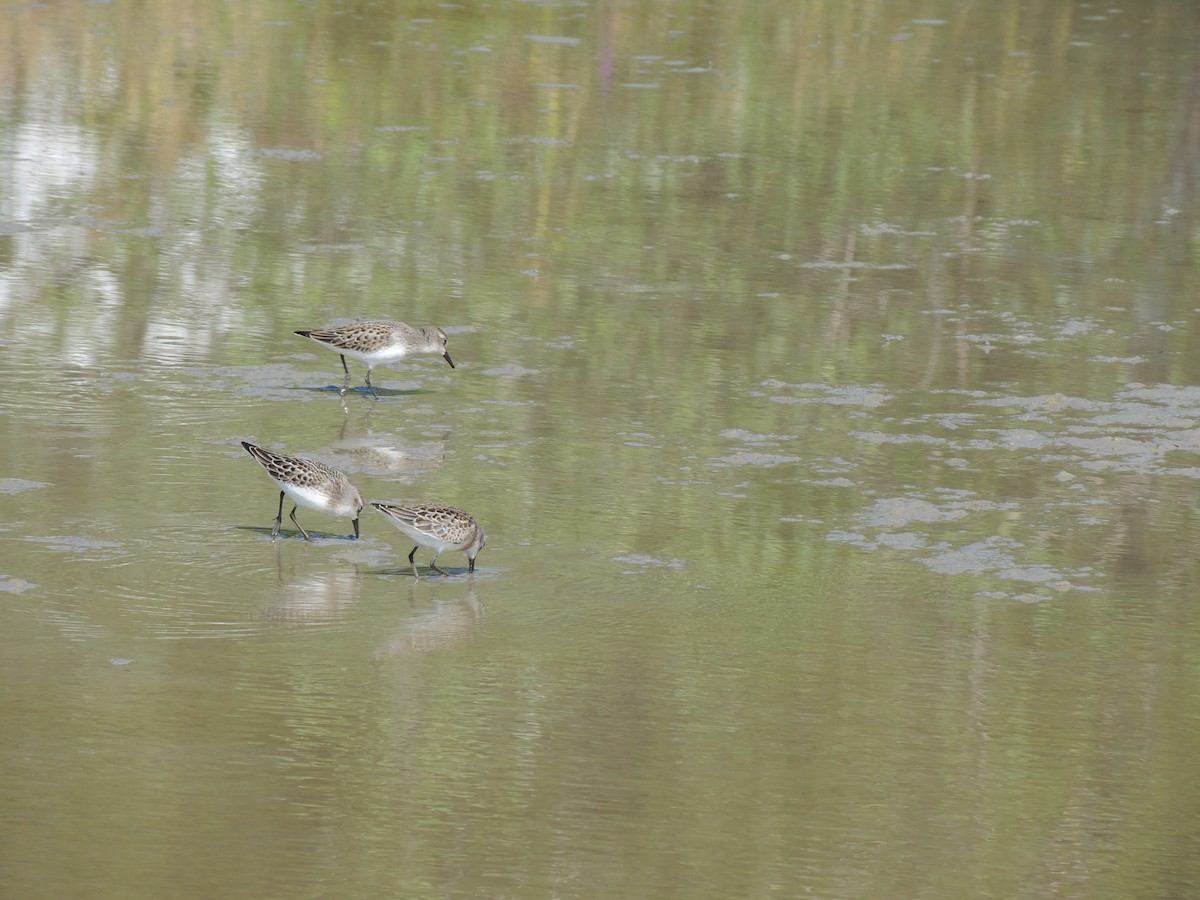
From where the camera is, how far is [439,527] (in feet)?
33.2

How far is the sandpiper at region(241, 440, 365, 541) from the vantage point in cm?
1074

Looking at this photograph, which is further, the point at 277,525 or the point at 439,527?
the point at 277,525

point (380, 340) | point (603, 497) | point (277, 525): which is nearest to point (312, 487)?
point (277, 525)

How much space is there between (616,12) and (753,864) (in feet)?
84.5

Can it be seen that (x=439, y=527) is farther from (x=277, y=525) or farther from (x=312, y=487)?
(x=277, y=525)

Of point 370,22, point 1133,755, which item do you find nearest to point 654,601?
point 1133,755

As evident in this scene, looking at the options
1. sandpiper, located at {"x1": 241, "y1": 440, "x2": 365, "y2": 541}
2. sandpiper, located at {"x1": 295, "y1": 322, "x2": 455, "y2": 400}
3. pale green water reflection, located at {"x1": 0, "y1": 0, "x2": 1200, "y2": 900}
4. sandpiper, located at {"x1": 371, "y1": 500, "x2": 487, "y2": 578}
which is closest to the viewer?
pale green water reflection, located at {"x1": 0, "y1": 0, "x2": 1200, "y2": 900}

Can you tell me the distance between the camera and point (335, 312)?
15531 millimetres

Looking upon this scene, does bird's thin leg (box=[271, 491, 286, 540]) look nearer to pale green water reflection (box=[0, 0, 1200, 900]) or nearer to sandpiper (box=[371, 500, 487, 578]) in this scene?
pale green water reflection (box=[0, 0, 1200, 900])

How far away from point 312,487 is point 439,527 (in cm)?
92

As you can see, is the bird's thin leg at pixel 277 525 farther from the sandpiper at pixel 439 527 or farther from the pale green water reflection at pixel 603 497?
the sandpiper at pixel 439 527

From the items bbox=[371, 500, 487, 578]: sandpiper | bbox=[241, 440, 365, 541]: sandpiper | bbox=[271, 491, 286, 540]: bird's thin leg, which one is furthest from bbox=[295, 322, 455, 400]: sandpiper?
bbox=[371, 500, 487, 578]: sandpiper

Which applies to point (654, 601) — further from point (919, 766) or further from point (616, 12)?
point (616, 12)

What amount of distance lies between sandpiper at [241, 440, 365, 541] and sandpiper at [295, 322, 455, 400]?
2743 millimetres
